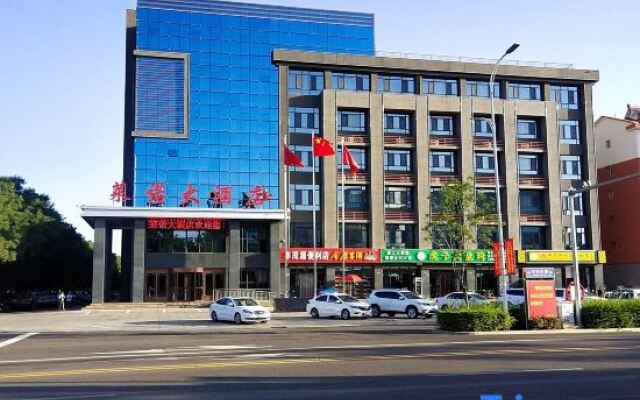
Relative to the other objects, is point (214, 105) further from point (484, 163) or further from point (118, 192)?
point (484, 163)

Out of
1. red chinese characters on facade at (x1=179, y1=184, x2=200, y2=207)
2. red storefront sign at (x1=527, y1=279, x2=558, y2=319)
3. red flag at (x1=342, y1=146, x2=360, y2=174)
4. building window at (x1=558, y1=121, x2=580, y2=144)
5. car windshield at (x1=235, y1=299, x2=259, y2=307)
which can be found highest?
building window at (x1=558, y1=121, x2=580, y2=144)

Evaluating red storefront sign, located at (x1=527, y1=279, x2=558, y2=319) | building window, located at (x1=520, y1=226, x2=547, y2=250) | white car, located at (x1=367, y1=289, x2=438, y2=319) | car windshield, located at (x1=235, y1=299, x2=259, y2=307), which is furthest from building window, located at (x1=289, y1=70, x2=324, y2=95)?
red storefront sign, located at (x1=527, y1=279, x2=558, y2=319)

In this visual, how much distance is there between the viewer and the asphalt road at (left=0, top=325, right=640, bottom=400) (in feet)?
37.8

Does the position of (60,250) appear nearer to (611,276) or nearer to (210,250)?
(210,250)

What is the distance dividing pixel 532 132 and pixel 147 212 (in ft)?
123

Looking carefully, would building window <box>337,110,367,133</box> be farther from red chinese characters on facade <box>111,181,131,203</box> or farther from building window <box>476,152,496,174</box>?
red chinese characters on facade <box>111,181,131,203</box>

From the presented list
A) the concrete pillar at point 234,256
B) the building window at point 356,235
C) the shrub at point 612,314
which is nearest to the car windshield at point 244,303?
the shrub at point 612,314

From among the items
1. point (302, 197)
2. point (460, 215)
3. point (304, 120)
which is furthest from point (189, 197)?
point (460, 215)

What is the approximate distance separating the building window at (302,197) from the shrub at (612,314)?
32.7m

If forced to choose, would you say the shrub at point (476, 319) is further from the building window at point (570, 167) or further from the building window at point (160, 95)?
the building window at point (570, 167)

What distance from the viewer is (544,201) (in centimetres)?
A: 6375

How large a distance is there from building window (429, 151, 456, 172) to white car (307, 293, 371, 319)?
26.3 m

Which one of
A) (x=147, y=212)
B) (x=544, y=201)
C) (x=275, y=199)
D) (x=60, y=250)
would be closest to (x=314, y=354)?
(x=147, y=212)

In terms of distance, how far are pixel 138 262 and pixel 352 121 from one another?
22984 mm
